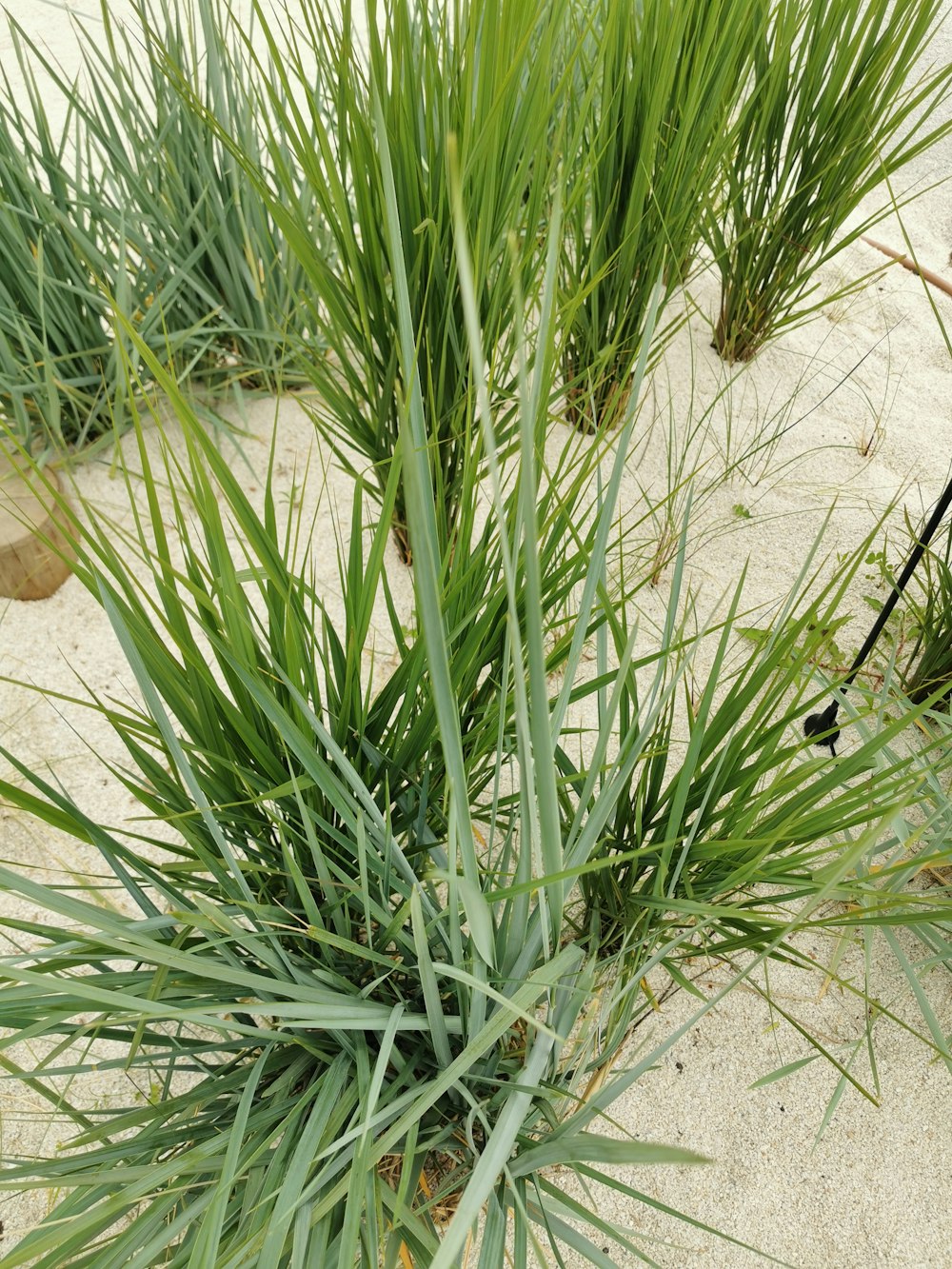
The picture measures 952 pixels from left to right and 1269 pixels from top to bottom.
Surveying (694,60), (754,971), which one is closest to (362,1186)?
(754,971)

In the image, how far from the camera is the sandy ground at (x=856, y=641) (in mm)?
759

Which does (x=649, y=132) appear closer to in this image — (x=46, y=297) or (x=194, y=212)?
(x=194, y=212)

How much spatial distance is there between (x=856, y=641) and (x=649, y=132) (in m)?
0.66

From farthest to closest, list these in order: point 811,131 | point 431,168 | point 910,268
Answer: point 910,268 < point 811,131 < point 431,168

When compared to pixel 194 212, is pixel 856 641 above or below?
below

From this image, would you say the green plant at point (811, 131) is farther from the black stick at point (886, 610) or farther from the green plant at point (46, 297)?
the green plant at point (46, 297)

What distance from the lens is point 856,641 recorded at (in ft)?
3.75

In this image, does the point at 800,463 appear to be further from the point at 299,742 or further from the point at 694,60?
the point at 299,742

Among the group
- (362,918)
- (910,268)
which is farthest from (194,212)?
(910,268)

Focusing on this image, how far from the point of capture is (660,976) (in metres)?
0.85

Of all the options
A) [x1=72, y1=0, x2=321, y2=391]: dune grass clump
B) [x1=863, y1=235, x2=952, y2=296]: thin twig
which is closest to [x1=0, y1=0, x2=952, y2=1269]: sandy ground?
[x1=863, y1=235, x2=952, y2=296]: thin twig

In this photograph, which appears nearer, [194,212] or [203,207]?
[194,212]

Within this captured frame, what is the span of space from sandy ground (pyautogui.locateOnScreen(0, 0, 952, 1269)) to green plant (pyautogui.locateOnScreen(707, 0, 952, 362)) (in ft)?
0.68

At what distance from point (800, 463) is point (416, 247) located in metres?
0.76
